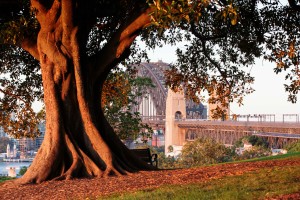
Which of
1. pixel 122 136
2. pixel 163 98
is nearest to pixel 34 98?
pixel 122 136

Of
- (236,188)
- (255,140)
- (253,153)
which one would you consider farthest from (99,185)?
(255,140)

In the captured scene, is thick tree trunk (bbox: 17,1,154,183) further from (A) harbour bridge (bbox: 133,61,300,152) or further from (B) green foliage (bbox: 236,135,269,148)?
(B) green foliage (bbox: 236,135,269,148)

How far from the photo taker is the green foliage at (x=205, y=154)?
58031 mm

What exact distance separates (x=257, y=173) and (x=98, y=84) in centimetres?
528

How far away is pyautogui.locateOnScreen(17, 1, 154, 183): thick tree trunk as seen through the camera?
13609 mm

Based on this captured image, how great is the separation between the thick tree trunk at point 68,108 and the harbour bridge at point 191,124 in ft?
169

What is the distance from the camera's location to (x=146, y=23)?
44.1 ft

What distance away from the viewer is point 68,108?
14.3 m

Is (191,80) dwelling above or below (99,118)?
above

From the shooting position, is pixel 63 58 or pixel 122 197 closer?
pixel 122 197

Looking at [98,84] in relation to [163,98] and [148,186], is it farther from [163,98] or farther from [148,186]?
[163,98]

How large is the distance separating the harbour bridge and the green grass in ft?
179

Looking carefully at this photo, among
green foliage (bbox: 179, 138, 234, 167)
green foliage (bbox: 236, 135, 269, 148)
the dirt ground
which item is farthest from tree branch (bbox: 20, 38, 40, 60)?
green foliage (bbox: 236, 135, 269, 148)

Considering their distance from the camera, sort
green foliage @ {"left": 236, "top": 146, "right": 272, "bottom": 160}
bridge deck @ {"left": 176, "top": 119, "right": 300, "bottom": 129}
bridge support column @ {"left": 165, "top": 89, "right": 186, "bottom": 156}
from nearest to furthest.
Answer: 1. green foliage @ {"left": 236, "top": 146, "right": 272, "bottom": 160}
2. bridge deck @ {"left": 176, "top": 119, "right": 300, "bottom": 129}
3. bridge support column @ {"left": 165, "top": 89, "right": 186, "bottom": 156}
